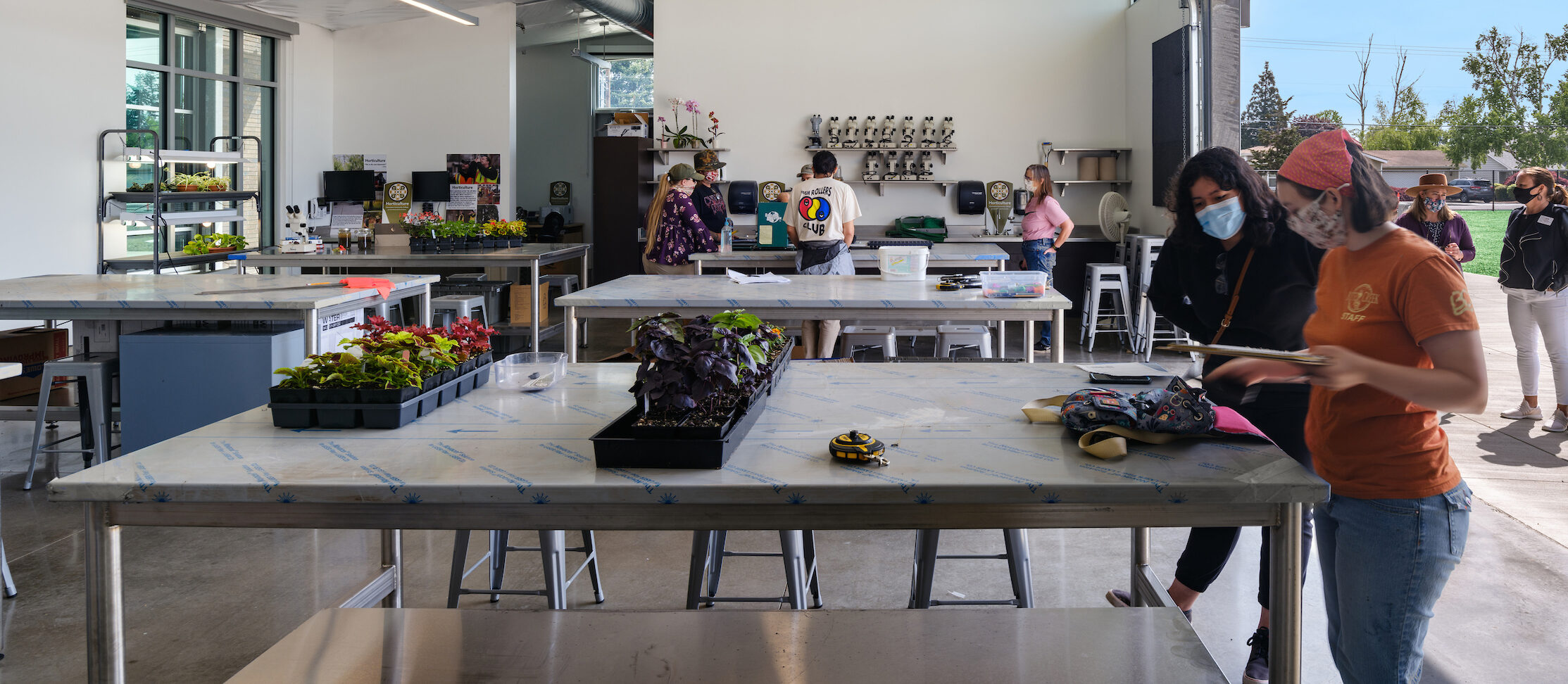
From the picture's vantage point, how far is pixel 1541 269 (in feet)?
17.1

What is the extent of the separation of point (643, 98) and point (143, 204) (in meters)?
9.11

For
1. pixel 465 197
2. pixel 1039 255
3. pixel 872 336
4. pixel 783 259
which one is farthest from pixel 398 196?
pixel 872 336

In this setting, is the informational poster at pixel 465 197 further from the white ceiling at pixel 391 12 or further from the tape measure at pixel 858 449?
the tape measure at pixel 858 449

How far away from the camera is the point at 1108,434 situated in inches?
71.0

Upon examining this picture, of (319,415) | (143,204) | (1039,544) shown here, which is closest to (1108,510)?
(319,415)

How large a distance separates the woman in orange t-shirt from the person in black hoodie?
0.54 meters

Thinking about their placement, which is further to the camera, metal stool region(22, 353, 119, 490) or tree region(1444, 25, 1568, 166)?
tree region(1444, 25, 1568, 166)

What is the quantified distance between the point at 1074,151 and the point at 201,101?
8.70 meters

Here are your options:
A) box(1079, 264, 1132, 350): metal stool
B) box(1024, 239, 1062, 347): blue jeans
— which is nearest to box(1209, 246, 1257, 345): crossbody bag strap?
box(1024, 239, 1062, 347): blue jeans

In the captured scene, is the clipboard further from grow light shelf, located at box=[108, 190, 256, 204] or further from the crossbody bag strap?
grow light shelf, located at box=[108, 190, 256, 204]

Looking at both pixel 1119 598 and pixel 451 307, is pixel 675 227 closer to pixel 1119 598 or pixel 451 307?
pixel 451 307

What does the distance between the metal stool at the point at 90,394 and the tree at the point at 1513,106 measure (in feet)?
23.2

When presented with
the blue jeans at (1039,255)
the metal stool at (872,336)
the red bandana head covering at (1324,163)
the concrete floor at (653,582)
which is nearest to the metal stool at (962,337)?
the metal stool at (872,336)

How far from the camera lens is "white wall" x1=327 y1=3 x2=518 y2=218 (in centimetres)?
1145
